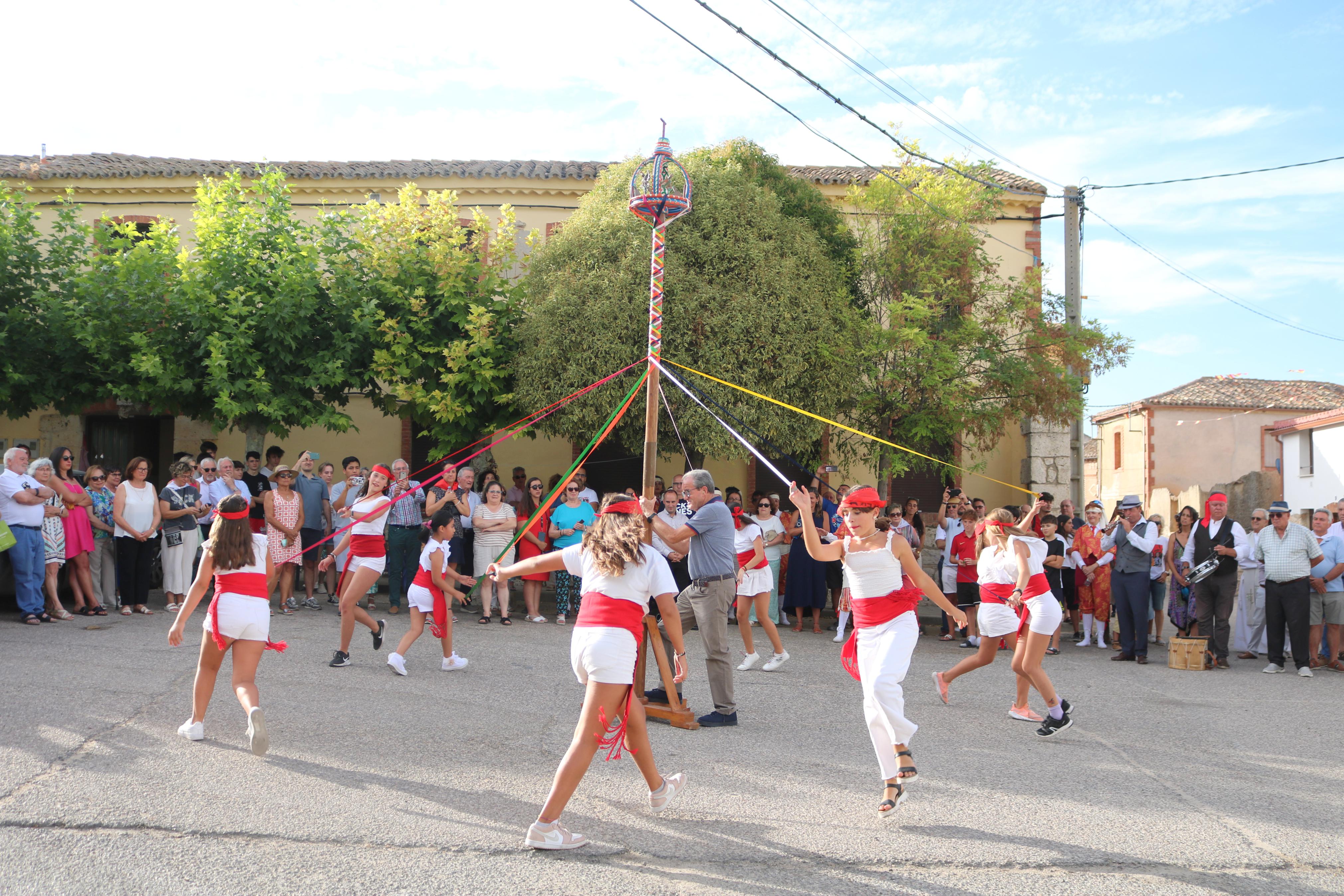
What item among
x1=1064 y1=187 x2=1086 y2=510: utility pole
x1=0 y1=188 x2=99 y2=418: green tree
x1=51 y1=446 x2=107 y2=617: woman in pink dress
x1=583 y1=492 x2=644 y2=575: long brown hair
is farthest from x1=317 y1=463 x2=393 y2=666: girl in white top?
x1=1064 y1=187 x2=1086 y2=510: utility pole

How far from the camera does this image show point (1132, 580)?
11352 mm

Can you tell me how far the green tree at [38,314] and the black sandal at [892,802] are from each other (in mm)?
13641

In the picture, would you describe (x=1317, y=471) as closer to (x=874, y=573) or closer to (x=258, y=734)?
(x=874, y=573)

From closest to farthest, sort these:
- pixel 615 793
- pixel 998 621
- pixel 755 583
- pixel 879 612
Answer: pixel 615 793 → pixel 879 612 → pixel 998 621 → pixel 755 583

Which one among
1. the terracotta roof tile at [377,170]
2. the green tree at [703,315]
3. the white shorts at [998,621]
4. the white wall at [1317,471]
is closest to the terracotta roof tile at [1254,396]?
the white wall at [1317,471]

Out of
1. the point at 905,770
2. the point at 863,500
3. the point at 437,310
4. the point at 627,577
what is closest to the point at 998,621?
the point at 863,500

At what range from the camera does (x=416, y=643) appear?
10.0 metres

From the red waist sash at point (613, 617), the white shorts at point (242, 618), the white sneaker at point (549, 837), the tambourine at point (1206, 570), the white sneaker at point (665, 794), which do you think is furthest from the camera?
the tambourine at point (1206, 570)

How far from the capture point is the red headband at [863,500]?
5707mm

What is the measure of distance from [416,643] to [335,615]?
2053 millimetres

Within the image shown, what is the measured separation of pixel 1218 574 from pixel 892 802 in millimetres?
7835

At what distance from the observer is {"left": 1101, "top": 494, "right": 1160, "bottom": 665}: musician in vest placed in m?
11.2

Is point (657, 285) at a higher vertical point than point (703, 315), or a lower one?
lower

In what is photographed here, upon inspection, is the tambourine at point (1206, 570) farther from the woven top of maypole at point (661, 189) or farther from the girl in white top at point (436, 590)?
the girl in white top at point (436, 590)
